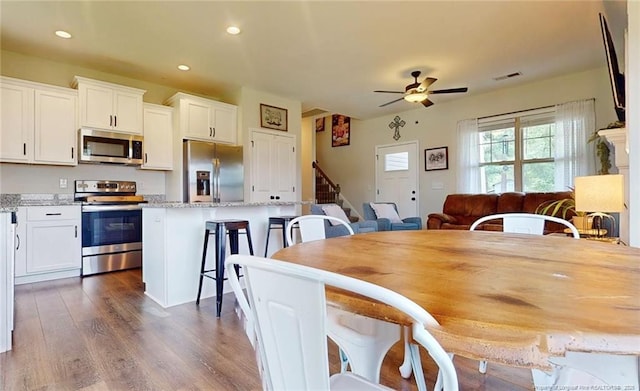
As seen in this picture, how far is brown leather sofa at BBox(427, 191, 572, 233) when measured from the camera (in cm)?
462

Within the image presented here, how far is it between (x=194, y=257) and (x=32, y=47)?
Result: 3.15 m

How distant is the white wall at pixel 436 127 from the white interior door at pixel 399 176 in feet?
0.43

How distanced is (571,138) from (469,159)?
144 cm

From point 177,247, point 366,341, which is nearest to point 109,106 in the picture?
point 177,247

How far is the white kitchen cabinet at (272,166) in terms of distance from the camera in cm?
524

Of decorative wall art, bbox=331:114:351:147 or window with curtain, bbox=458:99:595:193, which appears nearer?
window with curtain, bbox=458:99:595:193

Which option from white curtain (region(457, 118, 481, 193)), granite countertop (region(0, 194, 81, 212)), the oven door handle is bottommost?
the oven door handle

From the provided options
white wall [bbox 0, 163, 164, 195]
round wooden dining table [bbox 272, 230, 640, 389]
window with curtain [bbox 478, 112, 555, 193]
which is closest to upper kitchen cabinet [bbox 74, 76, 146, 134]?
white wall [bbox 0, 163, 164, 195]

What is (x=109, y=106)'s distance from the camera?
416 centimetres

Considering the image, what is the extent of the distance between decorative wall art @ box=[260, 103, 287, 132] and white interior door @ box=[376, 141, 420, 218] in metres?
2.50

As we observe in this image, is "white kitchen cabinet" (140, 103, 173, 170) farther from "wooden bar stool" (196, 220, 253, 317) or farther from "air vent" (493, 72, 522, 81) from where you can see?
"air vent" (493, 72, 522, 81)

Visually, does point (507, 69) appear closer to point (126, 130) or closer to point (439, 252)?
point (439, 252)

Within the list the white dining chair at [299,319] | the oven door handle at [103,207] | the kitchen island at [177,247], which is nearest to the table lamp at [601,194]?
the white dining chair at [299,319]

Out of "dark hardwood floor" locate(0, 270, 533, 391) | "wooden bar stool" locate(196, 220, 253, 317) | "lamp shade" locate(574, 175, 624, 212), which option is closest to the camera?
"dark hardwood floor" locate(0, 270, 533, 391)
